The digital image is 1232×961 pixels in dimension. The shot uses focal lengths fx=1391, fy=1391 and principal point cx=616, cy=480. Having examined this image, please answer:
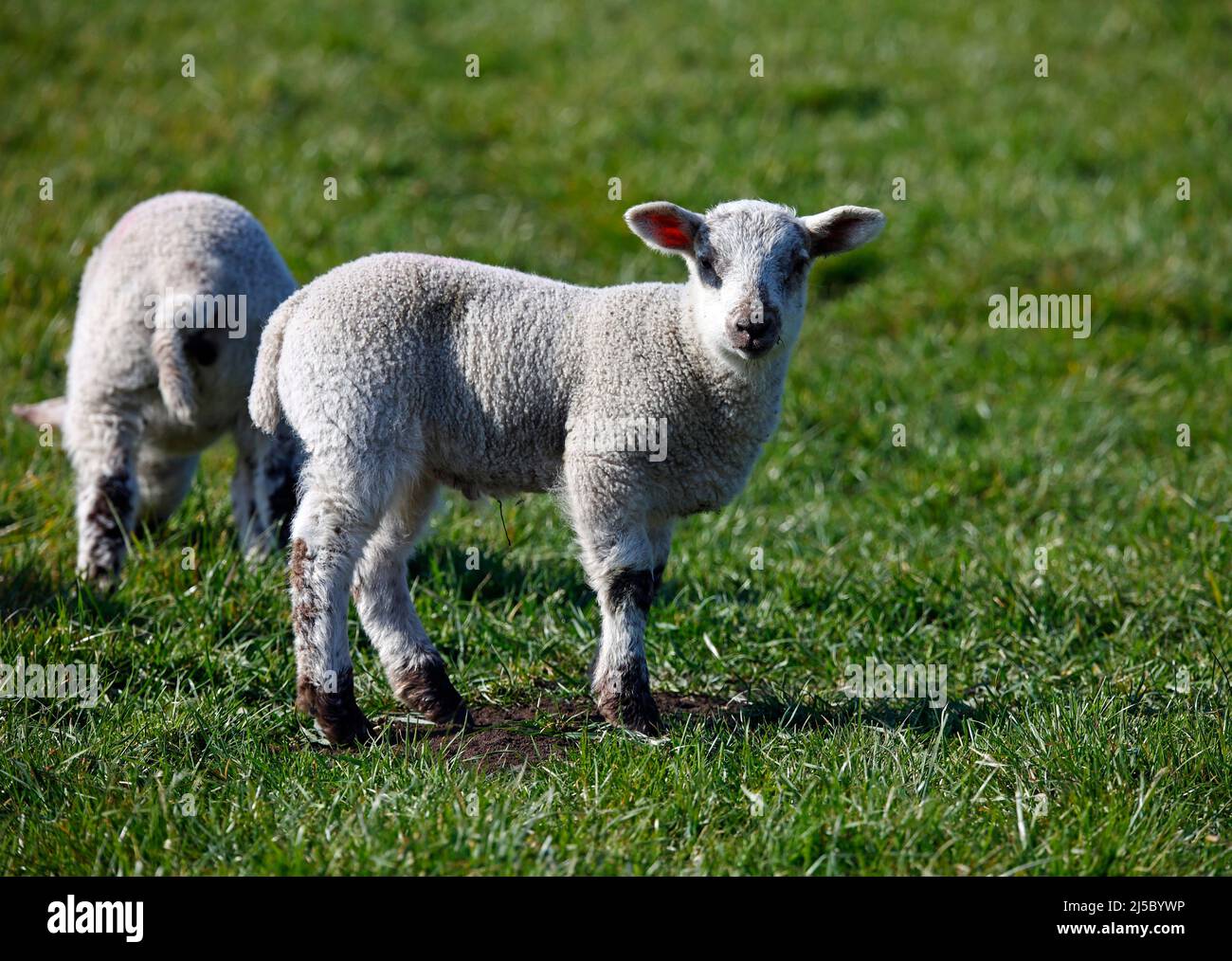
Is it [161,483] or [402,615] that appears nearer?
[402,615]

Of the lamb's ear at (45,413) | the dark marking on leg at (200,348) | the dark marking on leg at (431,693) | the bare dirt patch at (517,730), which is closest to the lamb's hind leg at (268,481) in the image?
the dark marking on leg at (200,348)

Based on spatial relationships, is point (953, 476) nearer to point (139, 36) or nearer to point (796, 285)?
point (796, 285)

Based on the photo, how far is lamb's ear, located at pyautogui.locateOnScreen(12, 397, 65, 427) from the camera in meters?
6.65

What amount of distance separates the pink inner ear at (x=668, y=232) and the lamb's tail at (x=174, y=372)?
2196 millimetres

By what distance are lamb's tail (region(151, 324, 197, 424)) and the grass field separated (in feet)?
2.13

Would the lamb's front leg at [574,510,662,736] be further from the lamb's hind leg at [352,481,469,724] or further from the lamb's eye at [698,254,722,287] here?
the lamb's eye at [698,254,722,287]

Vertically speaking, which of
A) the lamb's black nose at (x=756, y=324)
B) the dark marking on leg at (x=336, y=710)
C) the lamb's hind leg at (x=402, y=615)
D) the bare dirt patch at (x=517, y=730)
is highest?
the lamb's black nose at (x=756, y=324)

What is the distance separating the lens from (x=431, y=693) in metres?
5.00

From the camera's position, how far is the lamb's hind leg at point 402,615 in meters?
5.02

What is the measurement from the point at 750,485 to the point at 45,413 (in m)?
3.62

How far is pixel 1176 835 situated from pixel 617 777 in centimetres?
162

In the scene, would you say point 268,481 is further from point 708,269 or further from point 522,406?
point 708,269

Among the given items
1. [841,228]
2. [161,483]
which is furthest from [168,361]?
[841,228]

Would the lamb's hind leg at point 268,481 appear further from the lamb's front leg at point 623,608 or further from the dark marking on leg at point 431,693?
the lamb's front leg at point 623,608
